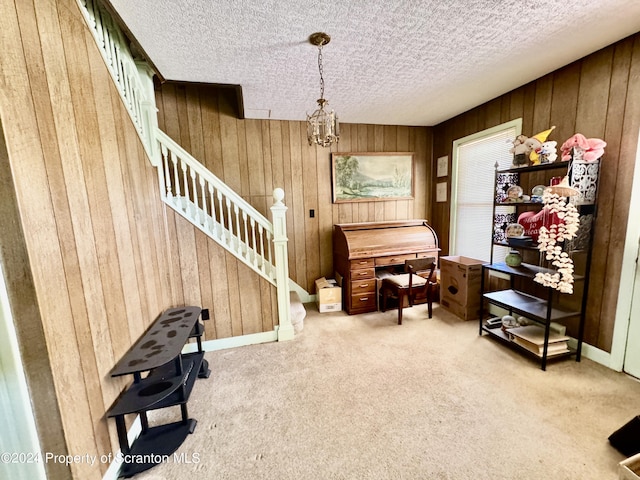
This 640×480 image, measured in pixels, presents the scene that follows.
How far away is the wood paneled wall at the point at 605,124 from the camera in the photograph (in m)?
1.90

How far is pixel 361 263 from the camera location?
322 centimetres

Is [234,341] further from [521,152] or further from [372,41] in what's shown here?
[521,152]

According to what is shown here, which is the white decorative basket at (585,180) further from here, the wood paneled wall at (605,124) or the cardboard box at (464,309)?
the cardboard box at (464,309)

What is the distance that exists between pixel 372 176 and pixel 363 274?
153cm

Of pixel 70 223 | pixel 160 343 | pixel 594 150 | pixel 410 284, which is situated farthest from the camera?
pixel 410 284

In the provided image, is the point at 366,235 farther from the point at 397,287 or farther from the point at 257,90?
the point at 257,90

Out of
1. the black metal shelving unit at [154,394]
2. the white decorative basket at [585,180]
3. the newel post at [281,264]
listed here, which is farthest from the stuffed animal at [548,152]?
the black metal shelving unit at [154,394]

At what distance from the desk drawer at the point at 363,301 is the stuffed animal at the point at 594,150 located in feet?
7.71

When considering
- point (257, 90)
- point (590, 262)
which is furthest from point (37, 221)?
point (590, 262)

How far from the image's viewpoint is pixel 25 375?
38.4 inches

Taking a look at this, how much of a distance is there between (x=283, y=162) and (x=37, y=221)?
273 cm

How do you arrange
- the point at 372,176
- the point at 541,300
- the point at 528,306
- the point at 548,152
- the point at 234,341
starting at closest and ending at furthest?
the point at 548,152, the point at 528,306, the point at 541,300, the point at 234,341, the point at 372,176

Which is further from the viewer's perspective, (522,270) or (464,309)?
(464,309)

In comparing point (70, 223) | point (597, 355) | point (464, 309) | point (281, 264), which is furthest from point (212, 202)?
point (597, 355)
